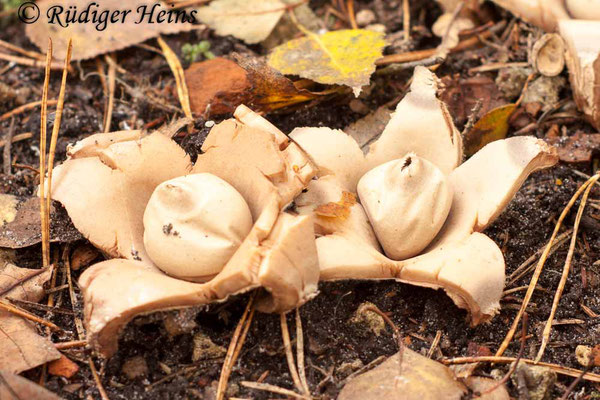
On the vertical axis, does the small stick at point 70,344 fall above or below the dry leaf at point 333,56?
below

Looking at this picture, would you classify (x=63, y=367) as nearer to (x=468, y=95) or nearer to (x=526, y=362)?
(x=526, y=362)

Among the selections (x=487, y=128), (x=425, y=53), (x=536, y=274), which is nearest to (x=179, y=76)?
(x=425, y=53)

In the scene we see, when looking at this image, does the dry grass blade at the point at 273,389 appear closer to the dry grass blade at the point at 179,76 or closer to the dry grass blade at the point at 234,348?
the dry grass blade at the point at 234,348

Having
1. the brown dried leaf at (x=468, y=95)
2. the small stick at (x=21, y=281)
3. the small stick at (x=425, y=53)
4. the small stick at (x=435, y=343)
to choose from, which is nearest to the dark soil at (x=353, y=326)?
the small stick at (x=435, y=343)

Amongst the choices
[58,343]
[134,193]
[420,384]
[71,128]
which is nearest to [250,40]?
[71,128]

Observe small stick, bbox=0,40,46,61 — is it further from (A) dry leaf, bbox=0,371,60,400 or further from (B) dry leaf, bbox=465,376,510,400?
(B) dry leaf, bbox=465,376,510,400

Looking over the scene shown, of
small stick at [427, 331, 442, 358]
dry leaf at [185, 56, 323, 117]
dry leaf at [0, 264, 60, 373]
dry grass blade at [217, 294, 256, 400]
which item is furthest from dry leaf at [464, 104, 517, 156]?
dry leaf at [0, 264, 60, 373]
